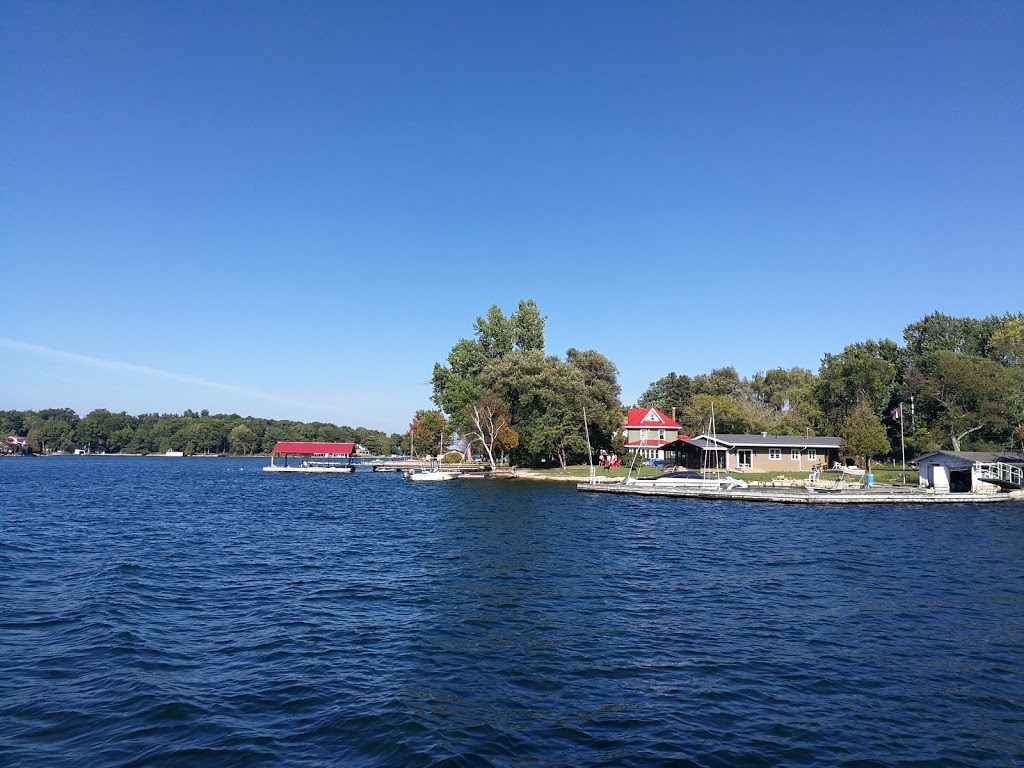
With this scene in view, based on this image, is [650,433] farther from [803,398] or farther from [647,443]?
[803,398]

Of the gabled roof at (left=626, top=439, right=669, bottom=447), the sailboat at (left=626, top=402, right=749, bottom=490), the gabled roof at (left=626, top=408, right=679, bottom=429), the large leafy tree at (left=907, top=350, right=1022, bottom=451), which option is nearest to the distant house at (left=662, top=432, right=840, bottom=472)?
the sailboat at (left=626, top=402, right=749, bottom=490)

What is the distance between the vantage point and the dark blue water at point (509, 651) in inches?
397

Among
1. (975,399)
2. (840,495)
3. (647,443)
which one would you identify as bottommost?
(840,495)

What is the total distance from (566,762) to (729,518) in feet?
119

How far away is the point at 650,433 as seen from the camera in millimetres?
105250

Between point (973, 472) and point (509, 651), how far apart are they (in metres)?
56.4

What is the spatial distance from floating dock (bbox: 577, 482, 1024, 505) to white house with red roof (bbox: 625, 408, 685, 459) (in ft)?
136

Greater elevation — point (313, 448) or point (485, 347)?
point (485, 347)

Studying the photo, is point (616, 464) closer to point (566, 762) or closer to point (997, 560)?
point (997, 560)

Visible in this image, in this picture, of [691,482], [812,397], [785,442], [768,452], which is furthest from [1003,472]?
[812,397]

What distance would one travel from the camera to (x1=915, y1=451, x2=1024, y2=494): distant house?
54.1m

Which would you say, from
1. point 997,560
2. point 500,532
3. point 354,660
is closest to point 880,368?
point 997,560

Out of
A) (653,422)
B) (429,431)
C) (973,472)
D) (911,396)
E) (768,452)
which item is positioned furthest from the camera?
(429,431)

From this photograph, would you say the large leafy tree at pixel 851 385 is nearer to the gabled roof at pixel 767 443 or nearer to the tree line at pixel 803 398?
the tree line at pixel 803 398
